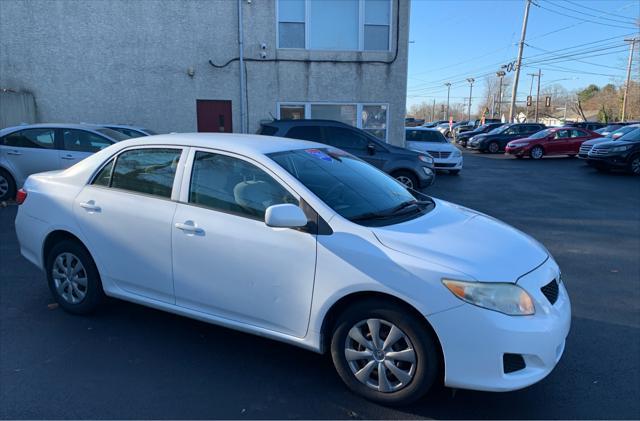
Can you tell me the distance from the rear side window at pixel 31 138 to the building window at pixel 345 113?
6.85 metres

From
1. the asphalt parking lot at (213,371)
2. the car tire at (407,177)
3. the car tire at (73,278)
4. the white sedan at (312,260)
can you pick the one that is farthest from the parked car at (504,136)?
the car tire at (73,278)

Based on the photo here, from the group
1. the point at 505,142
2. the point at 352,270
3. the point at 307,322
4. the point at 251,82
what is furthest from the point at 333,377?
the point at 505,142

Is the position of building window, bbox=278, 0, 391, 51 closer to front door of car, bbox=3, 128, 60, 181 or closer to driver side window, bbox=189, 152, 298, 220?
front door of car, bbox=3, 128, 60, 181

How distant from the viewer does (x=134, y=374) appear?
3289mm

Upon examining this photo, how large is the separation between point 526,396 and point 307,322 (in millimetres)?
1553

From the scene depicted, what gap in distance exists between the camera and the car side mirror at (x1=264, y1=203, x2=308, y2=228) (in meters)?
2.92

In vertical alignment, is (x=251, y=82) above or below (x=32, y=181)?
above

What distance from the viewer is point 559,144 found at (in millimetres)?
21953

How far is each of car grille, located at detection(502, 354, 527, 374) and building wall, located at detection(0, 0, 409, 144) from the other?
41.3 feet

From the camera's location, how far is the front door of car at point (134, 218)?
11.8 feet

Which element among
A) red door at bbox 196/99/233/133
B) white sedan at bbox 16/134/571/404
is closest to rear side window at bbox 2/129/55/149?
red door at bbox 196/99/233/133

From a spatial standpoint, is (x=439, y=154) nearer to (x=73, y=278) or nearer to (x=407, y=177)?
(x=407, y=177)

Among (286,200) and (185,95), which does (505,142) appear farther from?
(286,200)

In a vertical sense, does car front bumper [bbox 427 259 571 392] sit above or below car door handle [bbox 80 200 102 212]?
below
